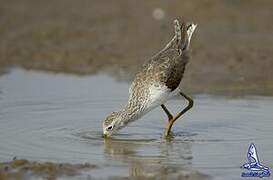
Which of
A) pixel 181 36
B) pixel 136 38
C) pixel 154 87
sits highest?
pixel 136 38

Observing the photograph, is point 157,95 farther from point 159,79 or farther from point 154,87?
point 159,79

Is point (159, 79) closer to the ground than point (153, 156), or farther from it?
farther from it

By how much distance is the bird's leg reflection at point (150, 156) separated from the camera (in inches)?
372

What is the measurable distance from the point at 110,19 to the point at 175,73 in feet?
24.4

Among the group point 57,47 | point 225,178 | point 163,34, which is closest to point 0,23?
point 57,47

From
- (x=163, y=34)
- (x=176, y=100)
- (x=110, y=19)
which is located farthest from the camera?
(x=110, y=19)

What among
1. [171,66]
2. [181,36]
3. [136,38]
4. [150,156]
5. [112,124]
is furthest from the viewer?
[136,38]

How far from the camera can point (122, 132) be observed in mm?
11602

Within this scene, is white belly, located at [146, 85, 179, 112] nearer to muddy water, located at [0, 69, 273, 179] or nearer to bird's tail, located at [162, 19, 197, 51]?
muddy water, located at [0, 69, 273, 179]

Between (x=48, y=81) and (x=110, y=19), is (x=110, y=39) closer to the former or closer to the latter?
(x=110, y=19)

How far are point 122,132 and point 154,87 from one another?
0.83m

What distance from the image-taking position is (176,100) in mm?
13711

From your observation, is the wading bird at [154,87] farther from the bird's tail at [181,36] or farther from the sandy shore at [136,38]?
the sandy shore at [136,38]

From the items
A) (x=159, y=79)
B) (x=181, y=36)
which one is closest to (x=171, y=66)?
(x=159, y=79)
